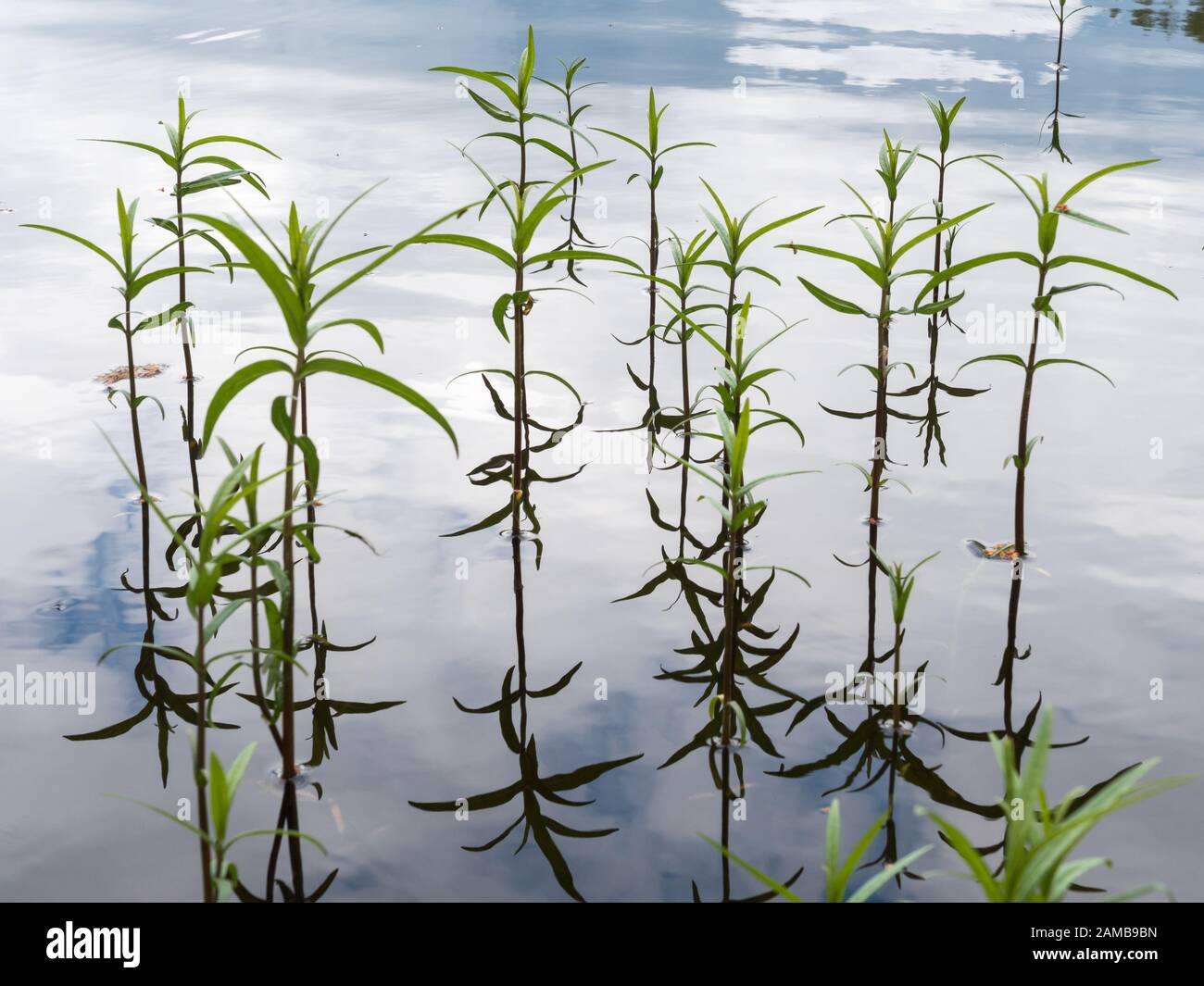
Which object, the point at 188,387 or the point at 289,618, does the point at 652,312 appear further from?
the point at 289,618

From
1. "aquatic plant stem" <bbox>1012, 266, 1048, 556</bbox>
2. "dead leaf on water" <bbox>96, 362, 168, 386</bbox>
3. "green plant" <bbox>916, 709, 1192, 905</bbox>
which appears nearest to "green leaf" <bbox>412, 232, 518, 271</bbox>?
"aquatic plant stem" <bbox>1012, 266, 1048, 556</bbox>

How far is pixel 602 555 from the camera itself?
394 centimetres

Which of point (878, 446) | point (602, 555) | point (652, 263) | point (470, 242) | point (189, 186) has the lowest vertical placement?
point (602, 555)

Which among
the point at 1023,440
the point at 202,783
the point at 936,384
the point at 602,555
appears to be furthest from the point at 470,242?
the point at 936,384

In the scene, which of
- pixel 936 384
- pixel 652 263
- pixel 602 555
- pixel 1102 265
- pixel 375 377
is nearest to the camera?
pixel 375 377

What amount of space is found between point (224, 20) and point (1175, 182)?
9.24 meters

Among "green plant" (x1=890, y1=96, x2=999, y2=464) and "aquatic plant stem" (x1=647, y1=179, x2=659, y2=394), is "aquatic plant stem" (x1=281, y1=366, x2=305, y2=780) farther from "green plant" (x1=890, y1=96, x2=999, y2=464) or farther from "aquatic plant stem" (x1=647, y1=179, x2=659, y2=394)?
"green plant" (x1=890, y1=96, x2=999, y2=464)

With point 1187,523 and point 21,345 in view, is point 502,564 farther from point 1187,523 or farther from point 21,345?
point 21,345

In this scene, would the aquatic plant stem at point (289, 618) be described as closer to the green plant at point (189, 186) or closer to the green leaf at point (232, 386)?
the green leaf at point (232, 386)

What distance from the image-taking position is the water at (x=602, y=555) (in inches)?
109

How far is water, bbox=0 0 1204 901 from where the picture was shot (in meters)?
2.77

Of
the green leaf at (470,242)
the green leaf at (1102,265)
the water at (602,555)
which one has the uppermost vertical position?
the green leaf at (470,242)

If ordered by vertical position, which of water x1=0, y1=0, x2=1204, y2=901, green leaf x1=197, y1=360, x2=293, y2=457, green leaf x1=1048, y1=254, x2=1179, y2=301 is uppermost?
green leaf x1=1048, y1=254, x2=1179, y2=301

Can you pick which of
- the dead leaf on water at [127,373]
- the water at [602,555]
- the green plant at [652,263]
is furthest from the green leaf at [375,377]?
the dead leaf on water at [127,373]
